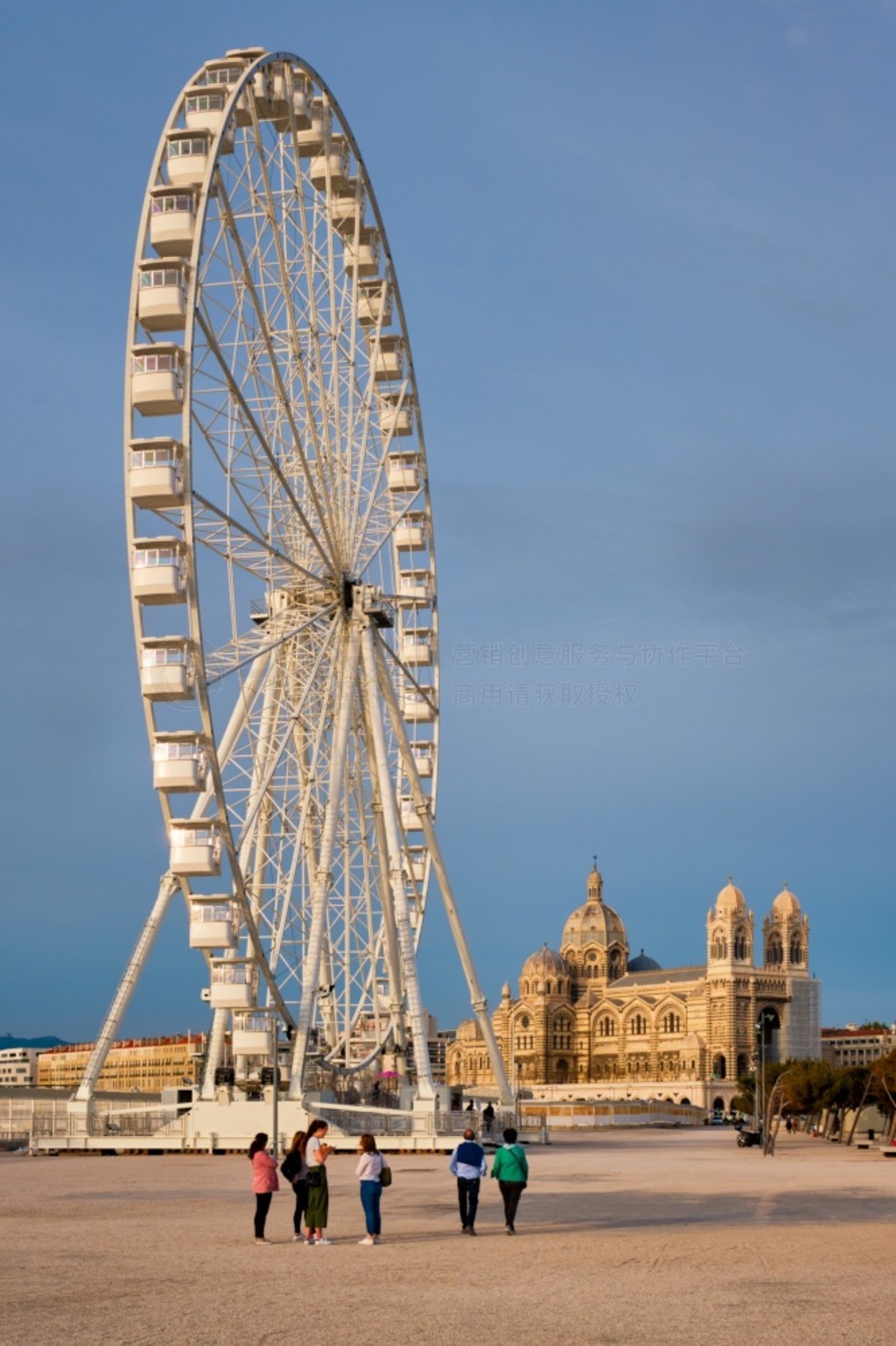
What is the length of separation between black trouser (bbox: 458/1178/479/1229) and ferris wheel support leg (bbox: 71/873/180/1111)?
29.2 meters

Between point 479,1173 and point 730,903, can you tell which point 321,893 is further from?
point 730,903

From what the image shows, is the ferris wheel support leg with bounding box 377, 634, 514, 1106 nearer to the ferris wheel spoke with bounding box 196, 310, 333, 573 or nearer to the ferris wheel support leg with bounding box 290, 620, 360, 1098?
the ferris wheel support leg with bounding box 290, 620, 360, 1098

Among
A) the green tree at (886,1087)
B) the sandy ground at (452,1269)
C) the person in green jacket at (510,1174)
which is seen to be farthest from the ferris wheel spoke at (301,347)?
the green tree at (886,1087)

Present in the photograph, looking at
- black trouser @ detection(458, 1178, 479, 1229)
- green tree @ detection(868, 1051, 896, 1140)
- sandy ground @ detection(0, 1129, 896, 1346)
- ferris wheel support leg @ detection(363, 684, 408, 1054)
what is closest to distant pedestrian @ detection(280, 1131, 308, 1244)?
sandy ground @ detection(0, 1129, 896, 1346)

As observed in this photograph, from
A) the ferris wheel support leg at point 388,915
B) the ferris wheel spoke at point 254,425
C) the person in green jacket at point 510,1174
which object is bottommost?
the person in green jacket at point 510,1174

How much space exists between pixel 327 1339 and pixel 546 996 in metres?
186

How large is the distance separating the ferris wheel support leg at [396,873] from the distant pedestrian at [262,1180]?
30.0 metres

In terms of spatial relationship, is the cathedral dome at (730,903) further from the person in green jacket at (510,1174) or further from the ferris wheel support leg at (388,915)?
the person in green jacket at (510,1174)

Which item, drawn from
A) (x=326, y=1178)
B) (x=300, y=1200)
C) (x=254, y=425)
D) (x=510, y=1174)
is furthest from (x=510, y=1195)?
(x=254, y=425)

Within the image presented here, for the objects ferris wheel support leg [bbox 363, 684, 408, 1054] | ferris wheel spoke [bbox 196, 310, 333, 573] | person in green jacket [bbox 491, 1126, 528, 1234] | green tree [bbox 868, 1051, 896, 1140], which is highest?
ferris wheel spoke [bbox 196, 310, 333, 573]

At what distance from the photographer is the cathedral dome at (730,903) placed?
182750 mm

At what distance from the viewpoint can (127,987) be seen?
2080 inches

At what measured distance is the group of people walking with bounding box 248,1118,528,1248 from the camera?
74.1ft

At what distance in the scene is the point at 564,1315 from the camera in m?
16.3
